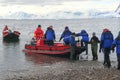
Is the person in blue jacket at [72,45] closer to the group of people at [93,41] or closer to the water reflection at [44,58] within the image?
the group of people at [93,41]

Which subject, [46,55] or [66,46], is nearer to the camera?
[66,46]

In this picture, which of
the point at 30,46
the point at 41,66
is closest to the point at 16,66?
the point at 41,66

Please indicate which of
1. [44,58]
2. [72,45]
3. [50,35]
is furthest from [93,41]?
[44,58]

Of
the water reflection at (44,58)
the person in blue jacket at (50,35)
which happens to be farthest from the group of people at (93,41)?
the water reflection at (44,58)

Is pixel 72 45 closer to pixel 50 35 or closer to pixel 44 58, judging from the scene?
pixel 50 35

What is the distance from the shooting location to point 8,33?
39.6 metres

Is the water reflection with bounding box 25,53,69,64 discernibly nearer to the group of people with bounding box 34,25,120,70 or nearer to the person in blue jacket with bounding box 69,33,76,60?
the person in blue jacket with bounding box 69,33,76,60

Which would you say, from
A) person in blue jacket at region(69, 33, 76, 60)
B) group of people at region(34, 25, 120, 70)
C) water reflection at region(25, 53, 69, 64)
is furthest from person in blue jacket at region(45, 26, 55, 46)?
person in blue jacket at region(69, 33, 76, 60)

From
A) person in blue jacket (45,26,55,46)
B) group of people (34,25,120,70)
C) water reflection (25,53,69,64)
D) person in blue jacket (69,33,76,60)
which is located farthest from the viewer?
person in blue jacket (45,26,55,46)

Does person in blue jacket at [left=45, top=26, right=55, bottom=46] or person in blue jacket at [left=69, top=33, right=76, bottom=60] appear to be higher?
person in blue jacket at [left=45, top=26, right=55, bottom=46]

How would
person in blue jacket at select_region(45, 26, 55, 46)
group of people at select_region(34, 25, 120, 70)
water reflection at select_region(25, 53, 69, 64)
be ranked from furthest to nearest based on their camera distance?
person in blue jacket at select_region(45, 26, 55, 46)
water reflection at select_region(25, 53, 69, 64)
group of people at select_region(34, 25, 120, 70)

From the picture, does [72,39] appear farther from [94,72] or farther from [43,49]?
[94,72]

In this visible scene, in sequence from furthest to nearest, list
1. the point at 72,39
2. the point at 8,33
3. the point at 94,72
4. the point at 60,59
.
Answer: the point at 8,33, the point at 60,59, the point at 72,39, the point at 94,72

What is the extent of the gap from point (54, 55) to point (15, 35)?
16.5 metres
